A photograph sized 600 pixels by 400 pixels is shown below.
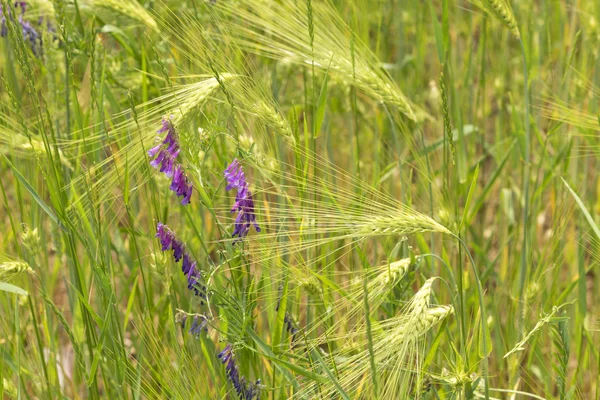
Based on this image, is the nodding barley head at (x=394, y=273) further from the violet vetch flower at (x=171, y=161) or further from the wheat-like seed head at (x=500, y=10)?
the wheat-like seed head at (x=500, y=10)

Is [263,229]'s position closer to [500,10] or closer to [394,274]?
[394,274]

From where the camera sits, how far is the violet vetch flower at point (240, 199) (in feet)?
4.25

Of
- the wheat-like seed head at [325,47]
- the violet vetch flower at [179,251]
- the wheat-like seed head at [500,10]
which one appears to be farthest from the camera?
the wheat-like seed head at [500,10]

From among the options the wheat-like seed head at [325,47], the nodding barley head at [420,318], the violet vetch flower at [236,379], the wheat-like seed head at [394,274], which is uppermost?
the wheat-like seed head at [325,47]

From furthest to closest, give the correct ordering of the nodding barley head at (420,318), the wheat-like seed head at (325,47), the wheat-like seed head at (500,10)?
the wheat-like seed head at (500,10) < the wheat-like seed head at (325,47) < the nodding barley head at (420,318)

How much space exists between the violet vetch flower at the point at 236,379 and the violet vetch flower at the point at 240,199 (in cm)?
21

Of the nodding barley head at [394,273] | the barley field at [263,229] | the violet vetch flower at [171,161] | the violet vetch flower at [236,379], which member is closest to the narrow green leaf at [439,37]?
the barley field at [263,229]

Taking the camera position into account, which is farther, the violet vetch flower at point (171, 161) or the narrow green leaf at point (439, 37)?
the narrow green leaf at point (439, 37)

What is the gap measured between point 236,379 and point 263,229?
0.88ft

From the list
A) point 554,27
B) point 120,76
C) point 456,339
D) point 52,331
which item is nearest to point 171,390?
point 52,331

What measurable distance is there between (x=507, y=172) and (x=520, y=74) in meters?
0.78

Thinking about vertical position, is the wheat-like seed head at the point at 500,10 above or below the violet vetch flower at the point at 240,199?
above

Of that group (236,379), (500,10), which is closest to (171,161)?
(236,379)

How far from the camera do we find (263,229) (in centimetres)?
146
